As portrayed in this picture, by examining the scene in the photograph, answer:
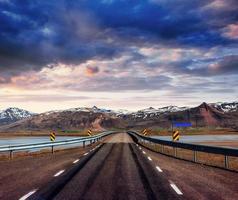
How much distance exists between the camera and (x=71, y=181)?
12719 mm

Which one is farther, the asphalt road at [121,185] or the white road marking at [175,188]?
the white road marking at [175,188]

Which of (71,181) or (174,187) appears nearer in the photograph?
(174,187)

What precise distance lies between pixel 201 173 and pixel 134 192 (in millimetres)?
5717

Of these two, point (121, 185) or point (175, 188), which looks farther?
point (121, 185)

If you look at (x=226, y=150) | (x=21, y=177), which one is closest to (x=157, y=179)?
(x=21, y=177)

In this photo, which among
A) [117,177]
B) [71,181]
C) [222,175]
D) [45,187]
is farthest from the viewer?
[222,175]

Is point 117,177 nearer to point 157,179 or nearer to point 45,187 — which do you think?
point 157,179

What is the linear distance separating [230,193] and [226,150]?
762 cm

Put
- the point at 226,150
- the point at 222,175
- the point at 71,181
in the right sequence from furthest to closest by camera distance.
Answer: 1. the point at 226,150
2. the point at 222,175
3. the point at 71,181

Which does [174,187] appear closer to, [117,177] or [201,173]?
[117,177]

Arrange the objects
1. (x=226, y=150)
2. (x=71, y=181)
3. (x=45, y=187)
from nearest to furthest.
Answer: (x=45, y=187)
(x=71, y=181)
(x=226, y=150)

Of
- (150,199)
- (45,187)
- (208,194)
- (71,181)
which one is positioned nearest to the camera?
(150,199)

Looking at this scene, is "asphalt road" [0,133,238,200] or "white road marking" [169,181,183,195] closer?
"asphalt road" [0,133,238,200]

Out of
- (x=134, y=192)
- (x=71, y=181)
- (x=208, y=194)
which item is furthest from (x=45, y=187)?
(x=208, y=194)
